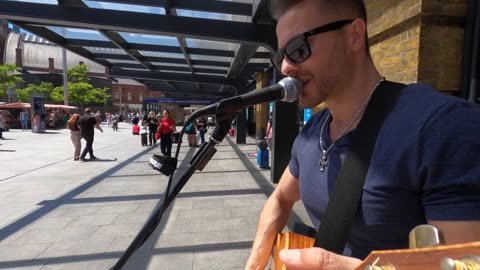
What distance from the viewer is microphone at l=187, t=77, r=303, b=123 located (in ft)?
3.83

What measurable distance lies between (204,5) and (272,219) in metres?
5.01

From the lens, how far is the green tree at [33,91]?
144 ft

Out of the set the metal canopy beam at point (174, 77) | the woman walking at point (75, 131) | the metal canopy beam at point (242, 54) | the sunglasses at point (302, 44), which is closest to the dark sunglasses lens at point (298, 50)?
the sunglasses at point (302, 44)

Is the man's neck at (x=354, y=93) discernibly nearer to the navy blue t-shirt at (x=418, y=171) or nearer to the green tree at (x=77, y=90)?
the navy blue t-shirt at (x=418, y=171)

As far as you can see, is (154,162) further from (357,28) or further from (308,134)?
(357,28)

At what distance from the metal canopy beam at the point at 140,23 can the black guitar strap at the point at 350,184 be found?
5.32 m

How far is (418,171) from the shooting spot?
31.5 inches

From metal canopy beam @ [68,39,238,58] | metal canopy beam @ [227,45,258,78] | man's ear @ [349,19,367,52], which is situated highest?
metal canopy beam @ [68,39,238,58]

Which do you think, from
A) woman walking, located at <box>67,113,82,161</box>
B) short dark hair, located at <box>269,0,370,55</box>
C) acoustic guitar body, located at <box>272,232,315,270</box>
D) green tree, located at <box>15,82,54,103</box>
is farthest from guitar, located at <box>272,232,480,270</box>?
green tree, located at <box>15,82,54,103</box>

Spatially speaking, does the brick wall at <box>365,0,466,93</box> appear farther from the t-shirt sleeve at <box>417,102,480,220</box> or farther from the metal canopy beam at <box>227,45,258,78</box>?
the metal canopy beam at <box>227,45,258,78</box>

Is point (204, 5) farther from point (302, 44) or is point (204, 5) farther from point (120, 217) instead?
point (302, 44)

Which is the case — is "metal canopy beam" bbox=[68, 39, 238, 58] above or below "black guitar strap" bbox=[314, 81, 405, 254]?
above

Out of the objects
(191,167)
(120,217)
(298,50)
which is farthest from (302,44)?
(120,217)

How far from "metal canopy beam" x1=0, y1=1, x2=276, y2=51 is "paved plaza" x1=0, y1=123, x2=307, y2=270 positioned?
2320 millimetres
